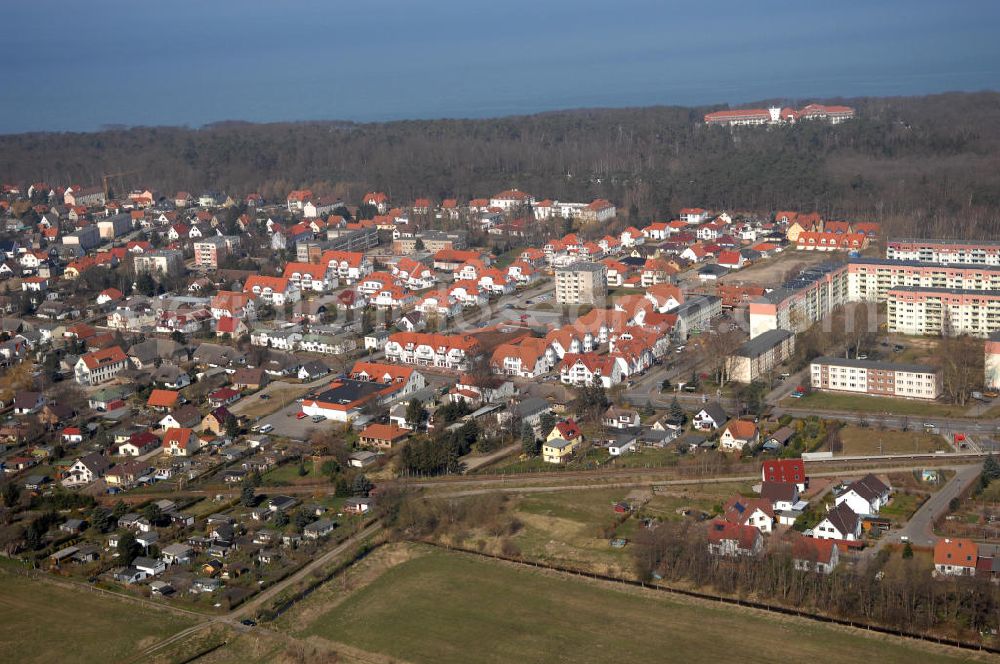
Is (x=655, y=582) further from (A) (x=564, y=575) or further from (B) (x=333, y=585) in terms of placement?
(B) (x=333, y=585)

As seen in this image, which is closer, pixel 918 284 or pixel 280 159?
pixel 918 284

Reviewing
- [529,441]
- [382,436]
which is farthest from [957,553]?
[382,436]

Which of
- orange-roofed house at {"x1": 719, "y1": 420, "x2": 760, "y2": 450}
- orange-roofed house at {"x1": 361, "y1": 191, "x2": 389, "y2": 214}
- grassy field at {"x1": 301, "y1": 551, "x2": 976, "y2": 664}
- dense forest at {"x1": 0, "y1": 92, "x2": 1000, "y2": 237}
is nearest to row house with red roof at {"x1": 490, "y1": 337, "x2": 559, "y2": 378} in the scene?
orange-roofed house at {"x1": 719, "y1": 420, "x2": 760, "y2": 450}

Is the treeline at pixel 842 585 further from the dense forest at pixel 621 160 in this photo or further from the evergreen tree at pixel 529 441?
the dense forest at pixel 621 160

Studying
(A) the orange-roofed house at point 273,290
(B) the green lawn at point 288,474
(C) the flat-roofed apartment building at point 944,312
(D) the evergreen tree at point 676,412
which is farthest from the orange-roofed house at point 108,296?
(C) the flat-roofed apartment building at point 944,312

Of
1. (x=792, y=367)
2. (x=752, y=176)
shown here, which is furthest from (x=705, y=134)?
(x=792, y=367)

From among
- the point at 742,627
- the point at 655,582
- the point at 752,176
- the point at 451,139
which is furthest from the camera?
the point at 451,139

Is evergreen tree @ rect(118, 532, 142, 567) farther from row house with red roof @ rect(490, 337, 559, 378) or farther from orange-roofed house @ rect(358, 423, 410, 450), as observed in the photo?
row house with red roof @ rect(490, 337, 559, 378)
